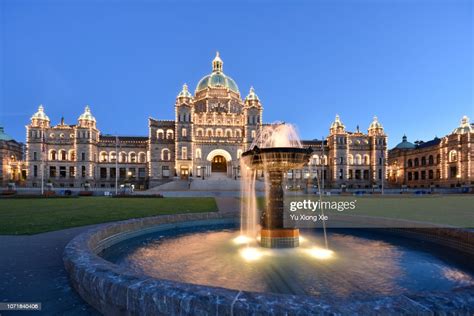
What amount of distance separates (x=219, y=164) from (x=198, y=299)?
71710 mm

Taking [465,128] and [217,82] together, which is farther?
[217,82]

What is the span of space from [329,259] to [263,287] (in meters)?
3.24

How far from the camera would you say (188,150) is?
7088cm

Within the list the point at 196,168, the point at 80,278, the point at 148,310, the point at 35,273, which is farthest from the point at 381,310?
the point at 196,168

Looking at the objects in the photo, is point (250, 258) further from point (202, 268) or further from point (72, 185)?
point (72, 185)

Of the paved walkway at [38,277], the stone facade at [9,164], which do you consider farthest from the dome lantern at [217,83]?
the paved walkway at [38,277]

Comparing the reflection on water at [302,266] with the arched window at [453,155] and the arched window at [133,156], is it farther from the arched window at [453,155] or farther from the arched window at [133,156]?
the arched window at [453,155]

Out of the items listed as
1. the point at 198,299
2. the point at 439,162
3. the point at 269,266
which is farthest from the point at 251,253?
the point at 439,162

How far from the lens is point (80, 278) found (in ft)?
17.0

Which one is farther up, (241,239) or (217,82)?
(217,82)

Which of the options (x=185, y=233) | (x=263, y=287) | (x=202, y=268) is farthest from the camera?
(x=185, y=233)

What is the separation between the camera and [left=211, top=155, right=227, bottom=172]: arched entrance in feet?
245

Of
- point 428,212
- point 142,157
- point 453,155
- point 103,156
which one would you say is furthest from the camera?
point 142,157

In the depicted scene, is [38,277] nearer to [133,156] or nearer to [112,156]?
[133,156]
